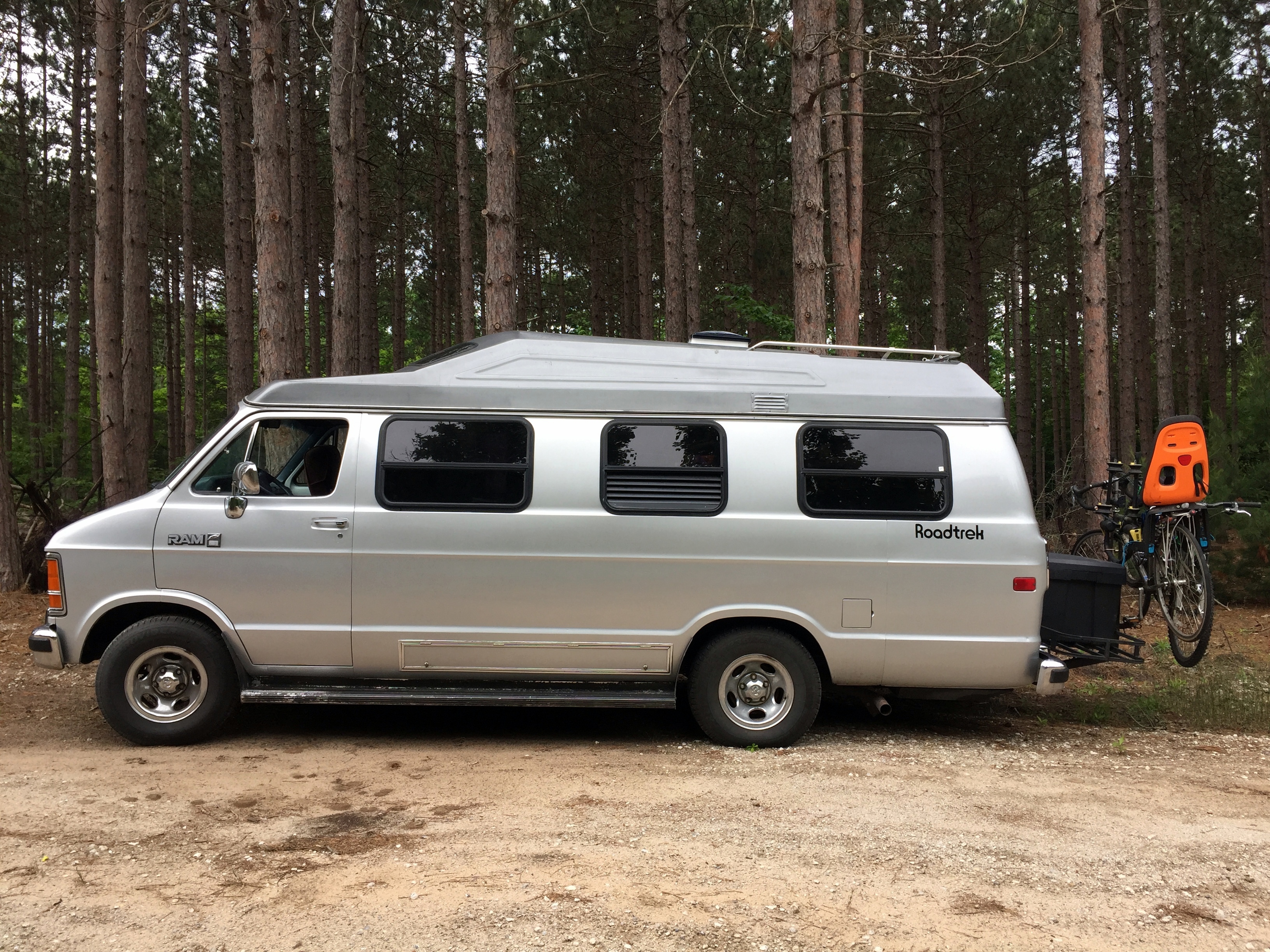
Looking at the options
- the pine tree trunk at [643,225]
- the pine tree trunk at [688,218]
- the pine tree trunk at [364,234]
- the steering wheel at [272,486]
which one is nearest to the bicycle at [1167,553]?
the steering wheel at [272,486]

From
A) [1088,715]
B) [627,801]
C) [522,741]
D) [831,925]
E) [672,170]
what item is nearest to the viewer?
[831,925]

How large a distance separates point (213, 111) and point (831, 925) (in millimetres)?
22875

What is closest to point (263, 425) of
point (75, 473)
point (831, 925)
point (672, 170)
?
point (831, 925)

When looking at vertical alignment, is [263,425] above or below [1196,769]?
above

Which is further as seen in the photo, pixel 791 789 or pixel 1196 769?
pixel 1196 769

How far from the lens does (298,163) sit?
18438 mm

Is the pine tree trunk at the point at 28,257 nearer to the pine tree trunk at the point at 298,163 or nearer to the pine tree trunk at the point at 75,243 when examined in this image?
the pine tree trunk at the point at 75,243

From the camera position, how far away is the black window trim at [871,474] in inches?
245

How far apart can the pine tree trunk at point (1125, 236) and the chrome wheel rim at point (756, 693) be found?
47.4ft

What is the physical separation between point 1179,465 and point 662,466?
4.39m

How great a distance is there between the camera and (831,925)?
12.3 ft

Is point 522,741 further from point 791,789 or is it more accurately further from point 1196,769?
point 1196,769

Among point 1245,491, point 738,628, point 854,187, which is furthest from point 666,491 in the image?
point 854,187

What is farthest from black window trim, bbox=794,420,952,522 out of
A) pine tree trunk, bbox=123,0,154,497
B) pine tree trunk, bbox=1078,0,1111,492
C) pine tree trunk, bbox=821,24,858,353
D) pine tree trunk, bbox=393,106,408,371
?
pine tree trunk, bbox=393,106,408,371
